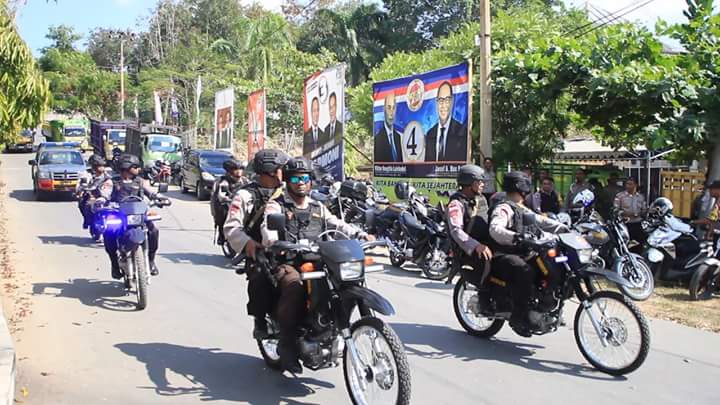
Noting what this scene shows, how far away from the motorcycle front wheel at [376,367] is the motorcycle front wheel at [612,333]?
2.20m

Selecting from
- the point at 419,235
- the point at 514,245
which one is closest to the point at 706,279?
the point at 419,235

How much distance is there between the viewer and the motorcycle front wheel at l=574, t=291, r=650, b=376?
5.55m

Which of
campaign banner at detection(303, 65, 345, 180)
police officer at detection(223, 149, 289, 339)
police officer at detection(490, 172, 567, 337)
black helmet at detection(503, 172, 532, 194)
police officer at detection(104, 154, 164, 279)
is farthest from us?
campaign banner at detection(303, 65, 345, 180)

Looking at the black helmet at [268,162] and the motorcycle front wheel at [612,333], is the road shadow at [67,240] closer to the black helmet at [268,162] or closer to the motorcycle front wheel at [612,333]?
the black helmet at [268,162]

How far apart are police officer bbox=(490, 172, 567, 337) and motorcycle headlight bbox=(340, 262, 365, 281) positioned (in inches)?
76.3

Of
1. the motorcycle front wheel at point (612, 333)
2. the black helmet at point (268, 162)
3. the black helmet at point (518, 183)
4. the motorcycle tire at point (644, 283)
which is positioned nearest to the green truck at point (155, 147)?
the motorcycle tire at point (644, 283)

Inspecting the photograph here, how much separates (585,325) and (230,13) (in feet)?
186

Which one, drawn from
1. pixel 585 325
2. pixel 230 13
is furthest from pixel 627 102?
pixel 230 13

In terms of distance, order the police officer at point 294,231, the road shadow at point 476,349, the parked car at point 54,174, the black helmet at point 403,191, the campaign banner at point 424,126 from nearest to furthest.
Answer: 1. the police officer at point 294,231
2. the road shadow at point 476,349
3. the black helmet at point 403,191
4. the campaign banner at point 424,126
5. the parked car at point 54,174

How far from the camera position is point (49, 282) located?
9.58 m

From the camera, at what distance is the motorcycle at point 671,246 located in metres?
9.73

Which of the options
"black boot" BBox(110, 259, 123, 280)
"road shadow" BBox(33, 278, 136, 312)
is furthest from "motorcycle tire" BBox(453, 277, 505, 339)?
"black boot" BBox(110, 259, 123, 280)

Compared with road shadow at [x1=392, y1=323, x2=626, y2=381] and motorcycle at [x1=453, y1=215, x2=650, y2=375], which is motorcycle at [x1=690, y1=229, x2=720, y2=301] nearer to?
road shadow at [x1=392, y1=323, x2=626, y2=381]

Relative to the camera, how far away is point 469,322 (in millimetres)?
7066
